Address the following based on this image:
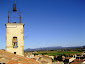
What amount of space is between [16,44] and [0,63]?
204 inches

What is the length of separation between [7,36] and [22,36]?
3.51ft

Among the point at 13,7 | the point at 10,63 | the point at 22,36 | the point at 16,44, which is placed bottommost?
the point at 10,63

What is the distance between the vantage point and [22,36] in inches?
361

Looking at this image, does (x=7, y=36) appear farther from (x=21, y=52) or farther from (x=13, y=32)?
(x=21, y=52)

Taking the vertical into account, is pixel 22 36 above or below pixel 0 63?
above

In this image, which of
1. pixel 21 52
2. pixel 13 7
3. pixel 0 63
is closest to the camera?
pixel 0 63

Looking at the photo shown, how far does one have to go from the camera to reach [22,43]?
29.8 feet

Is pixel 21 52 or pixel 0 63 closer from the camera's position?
pixel 0 63

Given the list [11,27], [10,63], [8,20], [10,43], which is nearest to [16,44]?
[10,43]

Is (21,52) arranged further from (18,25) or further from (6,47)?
(18,25)

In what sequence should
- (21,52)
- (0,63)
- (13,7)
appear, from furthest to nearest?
(13,7) → (21,52) → (0,63)

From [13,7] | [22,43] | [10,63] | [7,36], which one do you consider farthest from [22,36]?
[10,63]

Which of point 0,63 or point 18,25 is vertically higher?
point 18,25

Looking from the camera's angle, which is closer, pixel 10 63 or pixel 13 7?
pixel 10 63
